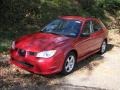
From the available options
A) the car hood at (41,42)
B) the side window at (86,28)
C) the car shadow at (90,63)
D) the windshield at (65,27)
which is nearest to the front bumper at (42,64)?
the car hood at (41,42)

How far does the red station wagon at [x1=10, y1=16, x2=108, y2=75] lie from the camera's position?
837cm

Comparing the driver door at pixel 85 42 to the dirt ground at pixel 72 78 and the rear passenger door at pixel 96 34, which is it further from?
the dirt ground at pixel 72 78

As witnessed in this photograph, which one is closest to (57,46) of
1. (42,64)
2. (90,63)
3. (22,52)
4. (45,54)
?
(45,54)

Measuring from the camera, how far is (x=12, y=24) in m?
14.0

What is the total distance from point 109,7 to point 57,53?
41.5ft

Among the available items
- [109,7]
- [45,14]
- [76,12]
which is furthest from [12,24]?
[109,7]

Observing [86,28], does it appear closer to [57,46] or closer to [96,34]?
[96,34]

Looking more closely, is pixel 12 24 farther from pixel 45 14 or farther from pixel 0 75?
pixel 0 75

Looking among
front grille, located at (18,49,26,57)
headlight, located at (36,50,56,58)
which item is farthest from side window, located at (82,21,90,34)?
front grille, located at (18,49,26,57)

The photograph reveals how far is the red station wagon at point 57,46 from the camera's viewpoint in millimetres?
8367

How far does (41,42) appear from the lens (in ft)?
29.0

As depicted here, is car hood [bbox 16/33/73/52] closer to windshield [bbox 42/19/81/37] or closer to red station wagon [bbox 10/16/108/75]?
red station wagon [bbox 10/16/108/75]

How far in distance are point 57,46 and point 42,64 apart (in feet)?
2.32

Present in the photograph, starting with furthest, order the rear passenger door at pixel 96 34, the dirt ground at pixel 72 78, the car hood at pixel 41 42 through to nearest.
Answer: the rear passenger door at pixel 96 34
the car hood at pixel 41 42
the dirt ground at pixel 72 78
